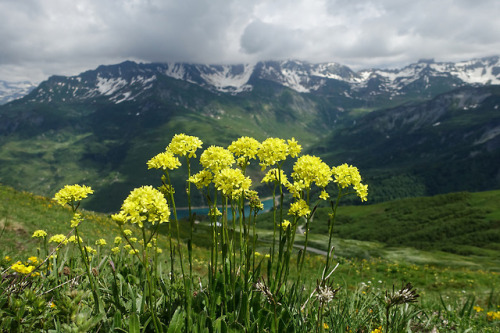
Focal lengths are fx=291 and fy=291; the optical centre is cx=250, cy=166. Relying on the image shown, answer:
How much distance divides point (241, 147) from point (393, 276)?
102ft

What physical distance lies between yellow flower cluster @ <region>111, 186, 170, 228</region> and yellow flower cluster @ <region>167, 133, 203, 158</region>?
4.12ft

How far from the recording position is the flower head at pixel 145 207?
3689 mm

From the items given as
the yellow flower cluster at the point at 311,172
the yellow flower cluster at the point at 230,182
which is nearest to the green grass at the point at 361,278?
the yellow flower cluster at the point at 311,172

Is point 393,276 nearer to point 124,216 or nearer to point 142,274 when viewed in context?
point 142,274

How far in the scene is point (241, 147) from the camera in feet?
18.2

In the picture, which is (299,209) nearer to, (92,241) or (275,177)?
(275,177)

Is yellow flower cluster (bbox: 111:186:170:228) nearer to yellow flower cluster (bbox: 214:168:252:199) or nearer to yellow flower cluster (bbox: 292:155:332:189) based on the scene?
yellow flower cluster (bbox: 214:168:252:199)

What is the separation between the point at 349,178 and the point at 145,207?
11.3 feet

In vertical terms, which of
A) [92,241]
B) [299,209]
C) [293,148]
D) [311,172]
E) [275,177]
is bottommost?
[92,241]

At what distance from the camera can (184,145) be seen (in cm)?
513

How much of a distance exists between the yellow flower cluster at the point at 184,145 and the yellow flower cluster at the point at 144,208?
49.5 inches

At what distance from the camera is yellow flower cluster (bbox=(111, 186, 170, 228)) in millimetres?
3691

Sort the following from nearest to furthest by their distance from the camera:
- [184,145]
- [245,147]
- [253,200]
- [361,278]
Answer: [184,145] → [253,200] → [245,147] → [361,278]

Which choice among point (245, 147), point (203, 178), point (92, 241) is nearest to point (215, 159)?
point (203, 178)
